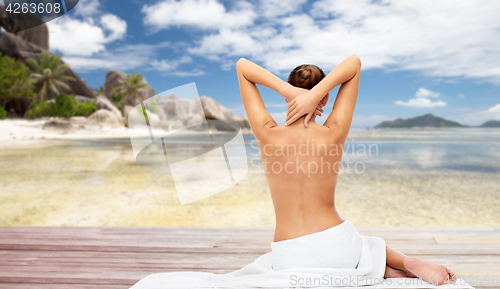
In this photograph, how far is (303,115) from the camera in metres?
1.20

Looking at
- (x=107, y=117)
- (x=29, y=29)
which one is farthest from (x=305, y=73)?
(x=29, y=29)

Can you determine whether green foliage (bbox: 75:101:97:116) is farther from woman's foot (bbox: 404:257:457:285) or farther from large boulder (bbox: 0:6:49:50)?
woman's foot (bbox: 404:257:457:285)

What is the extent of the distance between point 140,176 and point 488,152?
657 inches

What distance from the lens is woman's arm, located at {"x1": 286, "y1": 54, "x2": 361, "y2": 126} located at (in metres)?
1.15

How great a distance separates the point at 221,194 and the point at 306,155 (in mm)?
9002

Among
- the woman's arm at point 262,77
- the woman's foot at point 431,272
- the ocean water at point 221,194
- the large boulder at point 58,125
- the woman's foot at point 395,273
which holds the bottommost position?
the ocean water at point 221,194

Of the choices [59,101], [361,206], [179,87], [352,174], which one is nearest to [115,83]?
[59,101]

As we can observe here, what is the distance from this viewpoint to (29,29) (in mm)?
28984

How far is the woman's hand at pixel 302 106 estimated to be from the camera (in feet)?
3.76

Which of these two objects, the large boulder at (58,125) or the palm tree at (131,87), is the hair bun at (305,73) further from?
the palm tree at (131,87)

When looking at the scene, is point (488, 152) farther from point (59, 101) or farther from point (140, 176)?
point (59, 101)

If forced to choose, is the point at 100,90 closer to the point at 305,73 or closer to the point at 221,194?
the point at 221,194

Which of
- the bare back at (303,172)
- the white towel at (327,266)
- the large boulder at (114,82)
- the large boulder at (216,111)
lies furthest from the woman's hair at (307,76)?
the large boulder at (114,82)

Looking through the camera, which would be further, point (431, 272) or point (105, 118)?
point (105, 118)
